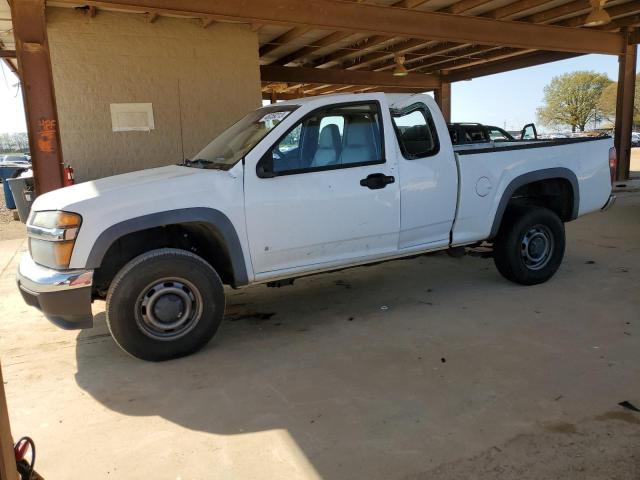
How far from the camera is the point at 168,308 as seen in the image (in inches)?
157

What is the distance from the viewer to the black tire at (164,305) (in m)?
3.84

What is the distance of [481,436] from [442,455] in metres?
0.30

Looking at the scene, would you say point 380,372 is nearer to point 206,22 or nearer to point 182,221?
point 182,221

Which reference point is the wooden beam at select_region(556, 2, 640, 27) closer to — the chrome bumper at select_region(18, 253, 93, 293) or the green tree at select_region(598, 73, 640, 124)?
the chrome bumper at select_region(18, 253, 93, 293)

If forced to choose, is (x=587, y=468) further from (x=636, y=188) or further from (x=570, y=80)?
(x=570, y=80)

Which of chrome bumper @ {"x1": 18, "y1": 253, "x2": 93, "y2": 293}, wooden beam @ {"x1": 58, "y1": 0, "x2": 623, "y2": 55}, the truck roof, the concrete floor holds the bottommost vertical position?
the concrete floor

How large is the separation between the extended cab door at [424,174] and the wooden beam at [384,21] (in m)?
4.28

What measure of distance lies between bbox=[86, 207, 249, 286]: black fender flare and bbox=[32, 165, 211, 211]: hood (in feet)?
0.70

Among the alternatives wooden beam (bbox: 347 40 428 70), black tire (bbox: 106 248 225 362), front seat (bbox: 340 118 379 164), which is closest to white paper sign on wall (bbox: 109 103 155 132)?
front seat (bbox: 340 118 379 164)

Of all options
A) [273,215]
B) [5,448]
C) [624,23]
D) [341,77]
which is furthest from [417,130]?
[341,77]

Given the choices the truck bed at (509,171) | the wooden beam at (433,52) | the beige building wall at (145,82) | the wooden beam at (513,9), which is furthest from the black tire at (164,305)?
the wooden beam at (433,52)

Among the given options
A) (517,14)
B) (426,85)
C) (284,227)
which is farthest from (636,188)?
(284,227)

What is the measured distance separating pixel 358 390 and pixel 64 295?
2.17 meters

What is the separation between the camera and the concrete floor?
2717 mm
